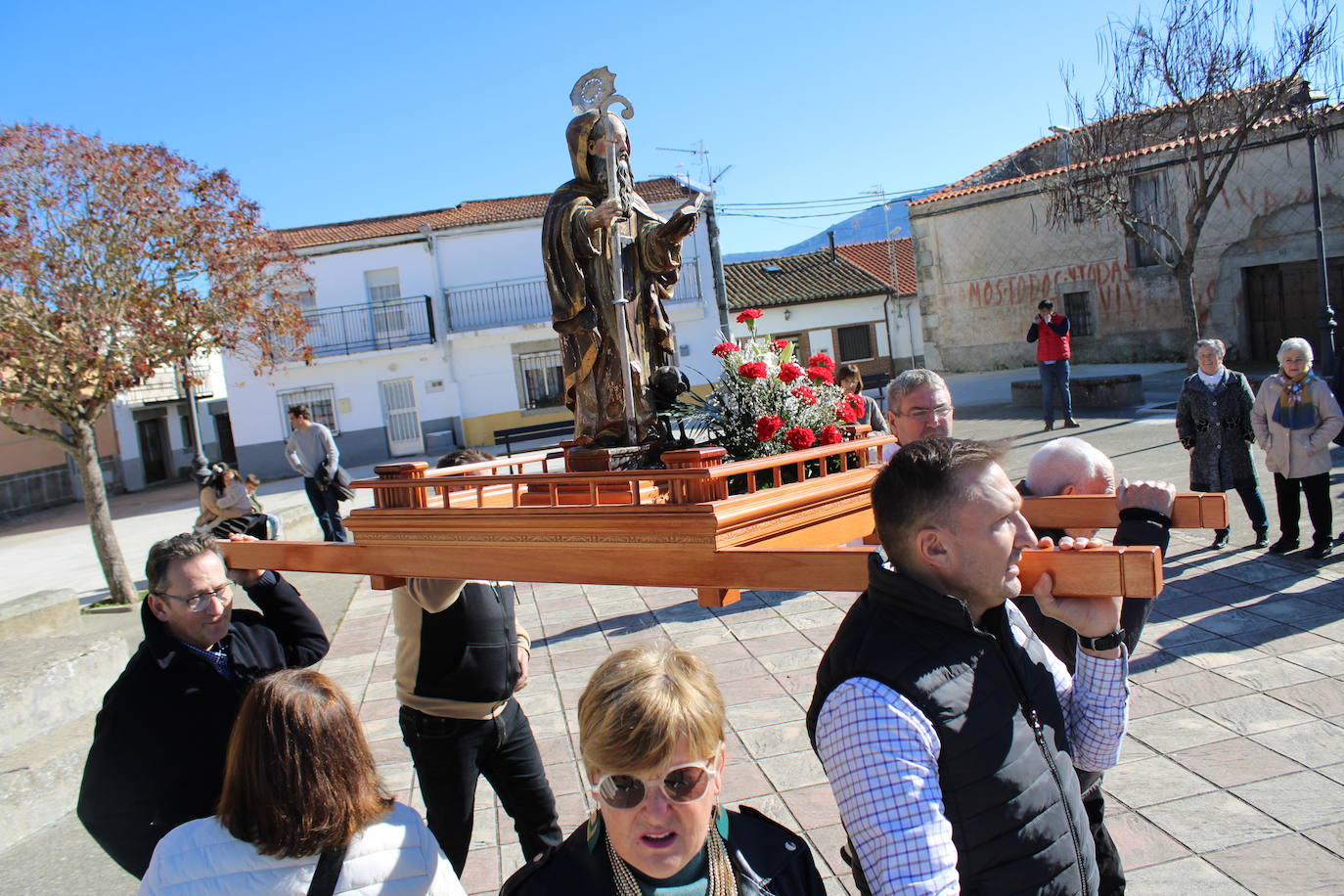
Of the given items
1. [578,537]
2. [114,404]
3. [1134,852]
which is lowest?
[1134,852]

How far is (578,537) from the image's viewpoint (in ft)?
7.77

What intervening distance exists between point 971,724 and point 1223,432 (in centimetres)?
664

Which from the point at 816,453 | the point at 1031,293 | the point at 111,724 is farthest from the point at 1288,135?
the point at 111,724

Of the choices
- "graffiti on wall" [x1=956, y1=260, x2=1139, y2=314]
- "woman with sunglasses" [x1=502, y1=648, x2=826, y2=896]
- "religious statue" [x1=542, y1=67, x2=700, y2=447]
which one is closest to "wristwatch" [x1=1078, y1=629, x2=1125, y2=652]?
"woman with sunglasses" [x1=502, y1=648, x2=826, y2=896]

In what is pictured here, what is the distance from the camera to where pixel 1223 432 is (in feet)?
23.7

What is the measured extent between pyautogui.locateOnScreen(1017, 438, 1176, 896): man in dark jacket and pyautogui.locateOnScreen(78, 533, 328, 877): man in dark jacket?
2.07 m

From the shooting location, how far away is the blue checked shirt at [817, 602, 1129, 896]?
1.51 metres

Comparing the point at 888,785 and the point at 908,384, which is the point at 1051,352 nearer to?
the point at 908,384

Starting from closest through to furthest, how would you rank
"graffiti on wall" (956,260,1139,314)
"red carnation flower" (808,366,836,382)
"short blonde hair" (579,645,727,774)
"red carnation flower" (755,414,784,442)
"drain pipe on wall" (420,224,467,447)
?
"short blonde hair" (579,645,727,774) → "red carnation flower" (755,414,784,442) → "red carnation flower" (808,366,836,382) → "graffiti on wall" (956,260,1139,314) → "drain pipe on wall" (420,224,467,447)

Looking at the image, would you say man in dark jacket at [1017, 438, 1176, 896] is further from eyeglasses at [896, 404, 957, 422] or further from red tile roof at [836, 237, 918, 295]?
red tile roof at [836, 237, 918, 295]

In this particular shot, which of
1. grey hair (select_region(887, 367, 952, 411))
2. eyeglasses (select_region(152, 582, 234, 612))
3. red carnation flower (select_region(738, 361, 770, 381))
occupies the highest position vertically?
red carnation flower (select_region(738, 361, 770, 381))

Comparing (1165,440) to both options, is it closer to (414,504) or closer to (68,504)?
(414,504)

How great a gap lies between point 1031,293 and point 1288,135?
689cm

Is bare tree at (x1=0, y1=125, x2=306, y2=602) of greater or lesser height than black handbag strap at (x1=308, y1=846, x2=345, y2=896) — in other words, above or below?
above
